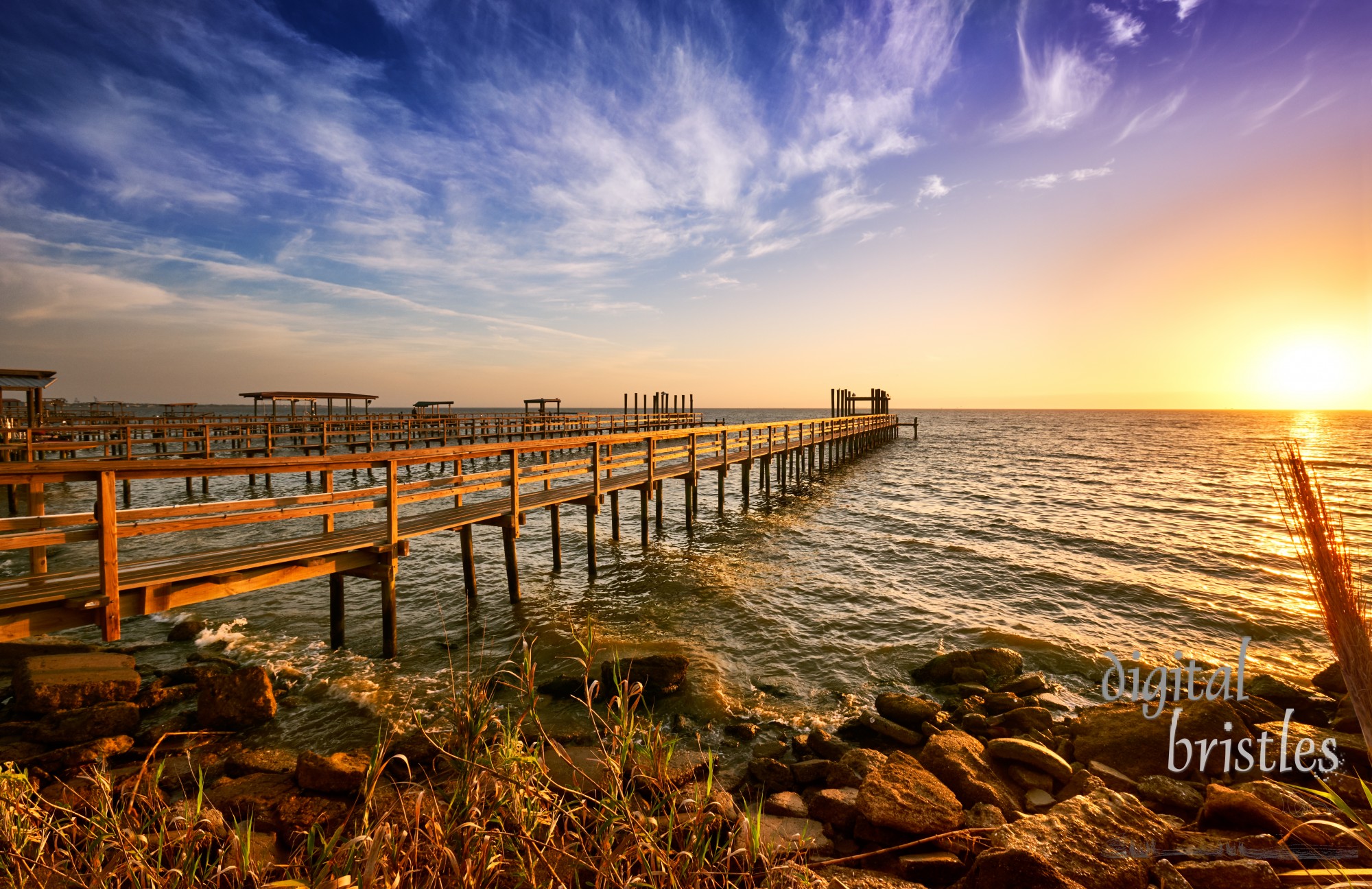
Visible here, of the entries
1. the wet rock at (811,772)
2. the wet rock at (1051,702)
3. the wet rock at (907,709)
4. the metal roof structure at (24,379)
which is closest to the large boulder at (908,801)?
the wet rock at (811,772)

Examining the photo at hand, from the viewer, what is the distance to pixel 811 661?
7887 millimetres

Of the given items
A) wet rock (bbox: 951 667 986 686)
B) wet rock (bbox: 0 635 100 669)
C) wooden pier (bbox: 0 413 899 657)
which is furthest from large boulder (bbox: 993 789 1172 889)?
wet rock (bbox: 0 635 100 669)

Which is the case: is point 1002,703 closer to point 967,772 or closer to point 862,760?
point 967,772

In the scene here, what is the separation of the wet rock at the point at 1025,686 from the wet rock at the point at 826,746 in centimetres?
270

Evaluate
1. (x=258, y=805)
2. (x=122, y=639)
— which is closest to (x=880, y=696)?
(x=258, y=805)

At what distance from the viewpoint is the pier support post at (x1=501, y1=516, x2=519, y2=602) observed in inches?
380

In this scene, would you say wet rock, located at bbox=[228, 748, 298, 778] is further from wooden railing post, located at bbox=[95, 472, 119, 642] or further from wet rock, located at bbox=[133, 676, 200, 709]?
wet rock, located at bbox=[133, 676, 200, 709]

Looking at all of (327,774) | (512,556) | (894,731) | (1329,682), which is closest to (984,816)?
(894,731)

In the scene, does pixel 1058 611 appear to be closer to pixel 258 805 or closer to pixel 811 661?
pixel 811 661

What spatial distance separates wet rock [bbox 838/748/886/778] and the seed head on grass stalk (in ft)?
12.5

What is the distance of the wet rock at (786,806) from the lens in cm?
435

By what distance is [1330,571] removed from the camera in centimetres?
162

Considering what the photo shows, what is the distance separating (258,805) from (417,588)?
6.95 metres

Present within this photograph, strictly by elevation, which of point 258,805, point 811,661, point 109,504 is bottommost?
point 811,661
